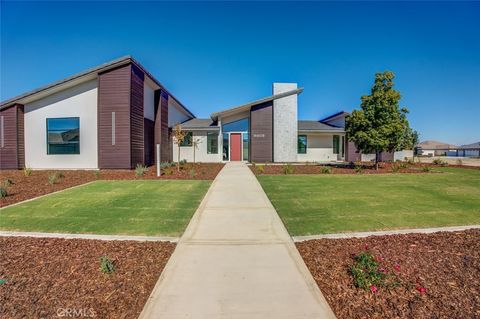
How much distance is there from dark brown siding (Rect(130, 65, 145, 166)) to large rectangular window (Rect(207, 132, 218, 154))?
7146mm

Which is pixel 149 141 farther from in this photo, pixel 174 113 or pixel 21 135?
pixel 21 135

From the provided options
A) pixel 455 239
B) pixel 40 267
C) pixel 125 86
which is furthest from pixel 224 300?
pixel 125 86

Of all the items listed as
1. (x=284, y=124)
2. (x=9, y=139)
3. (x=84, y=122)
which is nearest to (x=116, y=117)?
(x=84, y=122)

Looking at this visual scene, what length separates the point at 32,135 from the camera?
14.7 meters

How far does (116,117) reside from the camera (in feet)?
45.2

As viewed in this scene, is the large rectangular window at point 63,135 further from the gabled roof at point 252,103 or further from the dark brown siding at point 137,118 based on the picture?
the gabled roof at point 252,103

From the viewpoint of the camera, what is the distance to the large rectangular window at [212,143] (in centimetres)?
2166

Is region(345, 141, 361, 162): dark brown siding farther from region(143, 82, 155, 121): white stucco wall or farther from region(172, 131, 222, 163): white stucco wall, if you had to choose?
region(143, 82, 155, 121): white stucco wall

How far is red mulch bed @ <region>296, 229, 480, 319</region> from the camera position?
2602 millimetres

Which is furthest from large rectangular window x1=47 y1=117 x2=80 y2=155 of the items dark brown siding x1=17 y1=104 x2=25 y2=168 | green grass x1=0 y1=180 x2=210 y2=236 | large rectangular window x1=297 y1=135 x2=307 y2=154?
large rectangular window x1=297 y1=135 x2=307 y2=154

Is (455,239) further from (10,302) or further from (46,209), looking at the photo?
(46,209)

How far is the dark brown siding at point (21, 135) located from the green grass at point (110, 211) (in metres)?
9.86

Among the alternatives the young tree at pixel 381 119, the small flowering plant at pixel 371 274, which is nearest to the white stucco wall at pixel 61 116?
the small flowering plant at pixel 371 274

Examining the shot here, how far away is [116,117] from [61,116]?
154 inches
